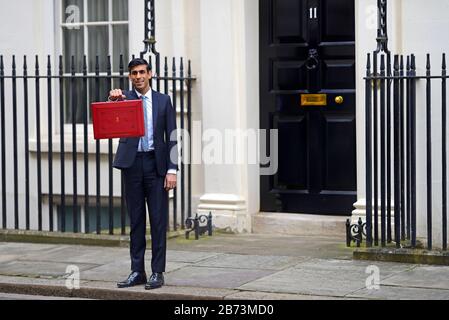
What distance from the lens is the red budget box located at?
919 cm

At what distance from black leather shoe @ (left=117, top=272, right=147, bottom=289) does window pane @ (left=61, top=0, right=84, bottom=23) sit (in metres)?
4.84

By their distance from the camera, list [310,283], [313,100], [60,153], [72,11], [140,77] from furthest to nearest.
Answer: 1. [72,11]
2. [60,153]
3. [313,100]
4. [310,283]
5. [140,77]

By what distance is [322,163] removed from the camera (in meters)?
12.2

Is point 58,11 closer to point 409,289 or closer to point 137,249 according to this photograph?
point 137,249

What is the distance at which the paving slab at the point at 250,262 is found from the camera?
34.0ft

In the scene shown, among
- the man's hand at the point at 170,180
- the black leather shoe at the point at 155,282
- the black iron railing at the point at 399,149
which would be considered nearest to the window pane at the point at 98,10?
the black iron railing at the point at 399,149

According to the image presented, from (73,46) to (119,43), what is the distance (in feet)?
2.18

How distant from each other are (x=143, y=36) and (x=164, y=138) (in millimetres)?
3635

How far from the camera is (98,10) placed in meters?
13.4

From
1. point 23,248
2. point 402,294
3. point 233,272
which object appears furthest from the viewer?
point 23,248

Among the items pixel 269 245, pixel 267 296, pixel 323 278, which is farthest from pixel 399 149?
pixel 267 296

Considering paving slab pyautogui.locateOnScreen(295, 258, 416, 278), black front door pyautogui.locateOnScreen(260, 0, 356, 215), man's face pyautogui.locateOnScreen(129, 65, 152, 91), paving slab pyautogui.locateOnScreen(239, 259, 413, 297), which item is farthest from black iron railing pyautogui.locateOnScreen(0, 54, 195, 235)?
man's face pyautogui.locateOnScreen(129, 65, 152, 91)

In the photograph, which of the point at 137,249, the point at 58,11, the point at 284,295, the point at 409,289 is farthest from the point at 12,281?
the point at 58,11

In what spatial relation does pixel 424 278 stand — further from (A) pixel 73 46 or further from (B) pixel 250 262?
(A) pixel 73 46
